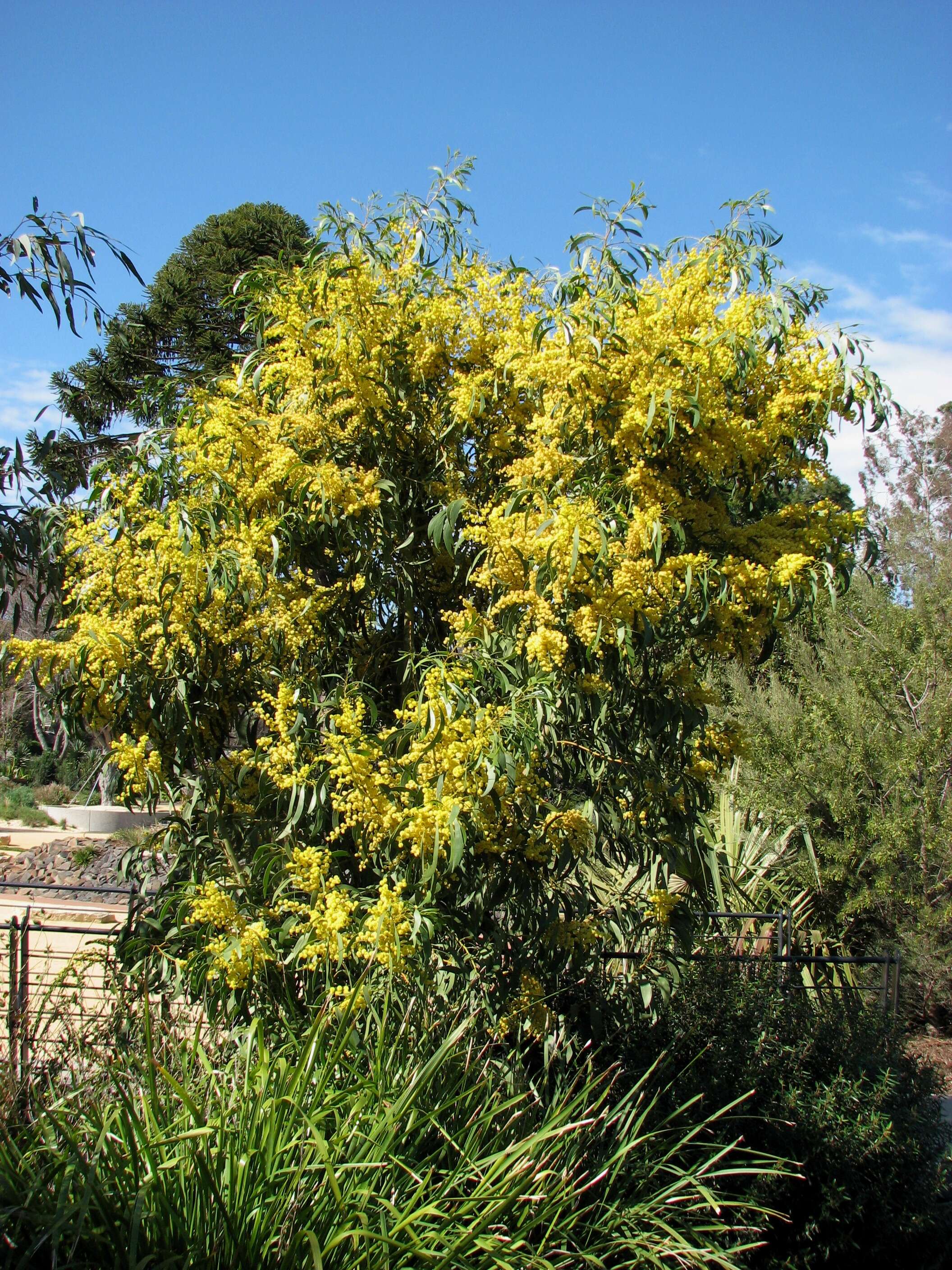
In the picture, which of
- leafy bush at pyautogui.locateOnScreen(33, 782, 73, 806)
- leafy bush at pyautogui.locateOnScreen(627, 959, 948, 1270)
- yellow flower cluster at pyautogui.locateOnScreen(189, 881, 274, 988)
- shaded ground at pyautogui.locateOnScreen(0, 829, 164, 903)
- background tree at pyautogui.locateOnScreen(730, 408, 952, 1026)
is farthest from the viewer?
leafy bush at pyautogui.locateOnScreen(33, 782, 73, 806)

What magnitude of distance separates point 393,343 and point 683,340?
105 cm

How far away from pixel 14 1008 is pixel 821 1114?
3153 mm

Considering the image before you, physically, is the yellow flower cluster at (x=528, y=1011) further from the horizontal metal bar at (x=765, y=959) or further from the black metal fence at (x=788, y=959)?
the black metal fence at (x=788, y=959)

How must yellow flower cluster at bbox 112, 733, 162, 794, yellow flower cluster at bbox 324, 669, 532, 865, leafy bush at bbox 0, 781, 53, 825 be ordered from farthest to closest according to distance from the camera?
leafy bush at bbox 0, 781, 53, 825 < yellow flower cluster at bbox 112, 733, 162, 794 < yellow flower cluster at bbox 324, 669, 532, 865

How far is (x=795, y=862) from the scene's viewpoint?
7.29 metres

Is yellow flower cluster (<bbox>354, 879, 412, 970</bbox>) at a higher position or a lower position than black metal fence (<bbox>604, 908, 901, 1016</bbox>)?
higher


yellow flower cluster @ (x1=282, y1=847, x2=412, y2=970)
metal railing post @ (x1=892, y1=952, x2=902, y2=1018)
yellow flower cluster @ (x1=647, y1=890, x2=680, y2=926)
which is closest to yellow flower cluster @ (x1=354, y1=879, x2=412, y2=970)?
yellow flower cluster @ (x1=282, y1=847, x2=412, y2=970)

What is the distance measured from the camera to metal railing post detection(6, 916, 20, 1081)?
3215 mm

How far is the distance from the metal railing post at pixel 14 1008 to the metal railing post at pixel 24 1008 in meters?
0.02

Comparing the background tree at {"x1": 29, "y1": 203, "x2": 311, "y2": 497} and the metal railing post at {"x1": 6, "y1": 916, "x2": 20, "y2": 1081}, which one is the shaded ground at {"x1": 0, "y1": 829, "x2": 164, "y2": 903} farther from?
the metal railing post at {"x1": 6, "y1": 916, "x2": 20, "y2": 1081}

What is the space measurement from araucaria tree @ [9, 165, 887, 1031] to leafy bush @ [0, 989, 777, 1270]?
310 millimetres

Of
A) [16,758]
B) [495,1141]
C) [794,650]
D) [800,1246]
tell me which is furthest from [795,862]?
[16,758]

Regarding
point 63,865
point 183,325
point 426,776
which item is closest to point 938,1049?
point 426,776

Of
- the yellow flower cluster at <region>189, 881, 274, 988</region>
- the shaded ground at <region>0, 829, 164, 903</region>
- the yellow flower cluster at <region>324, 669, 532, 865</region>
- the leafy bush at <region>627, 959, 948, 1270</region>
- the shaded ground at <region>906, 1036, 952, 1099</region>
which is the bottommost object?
the shaded ground at <region>0, 829, 164, 903</region>
